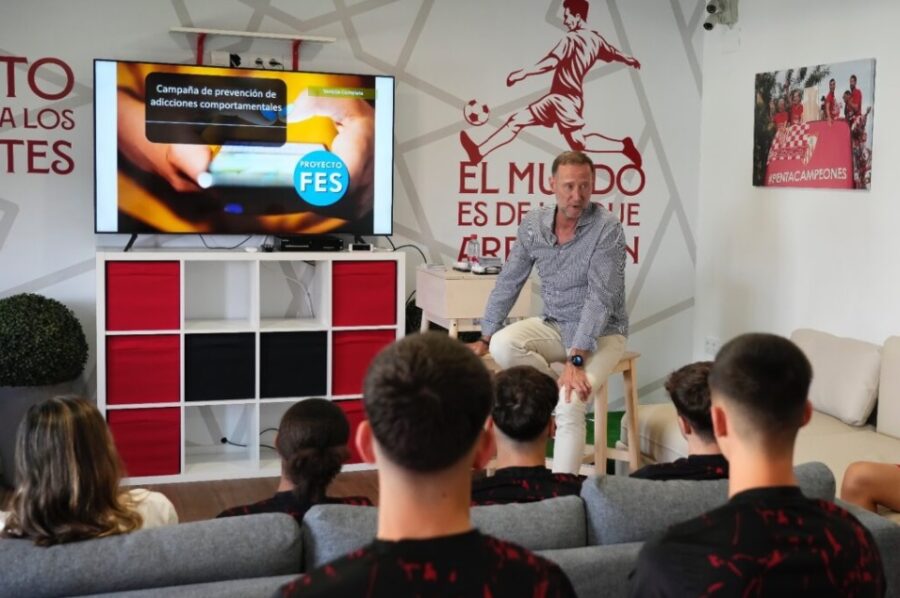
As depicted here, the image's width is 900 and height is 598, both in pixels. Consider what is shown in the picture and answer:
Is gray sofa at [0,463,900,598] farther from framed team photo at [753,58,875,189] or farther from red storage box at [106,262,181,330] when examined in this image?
framed team photo at [753,58,875,189]

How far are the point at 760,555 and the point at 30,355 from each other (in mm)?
3828

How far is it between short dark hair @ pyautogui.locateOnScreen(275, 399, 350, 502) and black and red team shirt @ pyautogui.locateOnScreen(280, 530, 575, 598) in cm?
131

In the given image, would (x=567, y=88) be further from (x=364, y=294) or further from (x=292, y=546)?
(x=292, y=546)

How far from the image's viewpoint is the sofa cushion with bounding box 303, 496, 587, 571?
2199mm

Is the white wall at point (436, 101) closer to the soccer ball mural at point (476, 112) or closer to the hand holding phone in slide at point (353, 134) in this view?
the soccer ball mural at point (476, 112)

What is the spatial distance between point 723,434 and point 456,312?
3396mm

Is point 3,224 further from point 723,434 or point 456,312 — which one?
point 723,434

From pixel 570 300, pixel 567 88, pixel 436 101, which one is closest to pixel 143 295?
pixel 436 101

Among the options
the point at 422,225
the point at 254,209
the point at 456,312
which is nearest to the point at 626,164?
the point at 422,225

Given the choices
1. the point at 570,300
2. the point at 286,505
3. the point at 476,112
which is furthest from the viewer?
the point at 476,112

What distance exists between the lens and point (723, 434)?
1.91 meters

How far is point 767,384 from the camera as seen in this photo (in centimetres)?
186

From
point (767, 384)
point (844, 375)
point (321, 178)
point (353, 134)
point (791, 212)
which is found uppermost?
point (353, 134)

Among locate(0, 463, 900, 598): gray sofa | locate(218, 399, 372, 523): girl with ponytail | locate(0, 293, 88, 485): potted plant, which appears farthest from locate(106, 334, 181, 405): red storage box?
locate(0, 463, 900, 598): gray sofa
